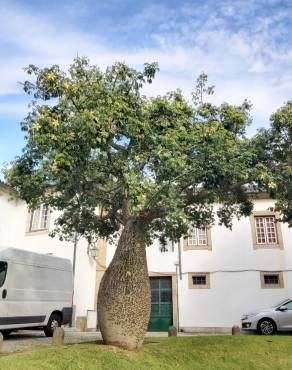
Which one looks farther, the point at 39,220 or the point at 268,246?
the point at 39,220

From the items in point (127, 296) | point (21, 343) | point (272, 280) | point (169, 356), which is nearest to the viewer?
Result: point (169, 356)

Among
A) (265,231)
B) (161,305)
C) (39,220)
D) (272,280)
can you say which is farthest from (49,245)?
(272,280)

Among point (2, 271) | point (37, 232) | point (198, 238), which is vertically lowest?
point (2, 271)

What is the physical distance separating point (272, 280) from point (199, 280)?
3296 millimetres

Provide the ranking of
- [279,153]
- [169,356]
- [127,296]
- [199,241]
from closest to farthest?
[169,356] < [127,296] < [279,153] < [199,241]

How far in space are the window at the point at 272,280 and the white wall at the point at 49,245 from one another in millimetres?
7844

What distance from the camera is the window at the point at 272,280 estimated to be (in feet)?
55.8

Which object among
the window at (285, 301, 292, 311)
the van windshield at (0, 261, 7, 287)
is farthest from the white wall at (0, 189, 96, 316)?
the window at (285, 301, 292, 311)

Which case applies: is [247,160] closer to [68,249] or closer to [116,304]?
[116,304]

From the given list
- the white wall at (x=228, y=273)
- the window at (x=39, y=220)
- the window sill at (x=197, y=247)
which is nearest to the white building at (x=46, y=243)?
the window at (x=39, y=220)

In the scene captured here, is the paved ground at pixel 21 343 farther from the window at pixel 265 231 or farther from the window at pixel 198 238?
the window at pixel 265 231

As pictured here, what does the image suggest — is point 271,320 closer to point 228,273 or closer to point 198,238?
point 228,273

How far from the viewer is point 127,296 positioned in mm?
8578

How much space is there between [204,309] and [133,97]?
38.9 ft
